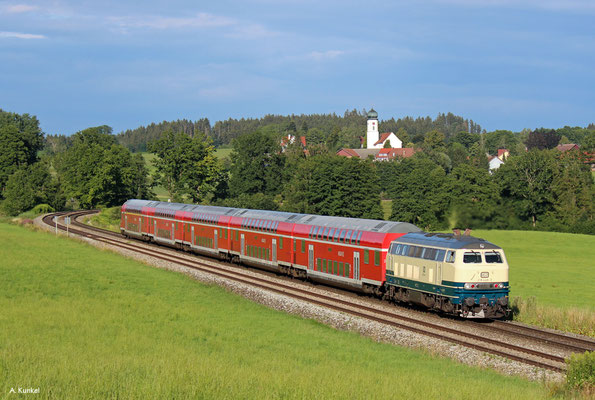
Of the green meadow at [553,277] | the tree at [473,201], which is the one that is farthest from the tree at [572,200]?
the tree at [473,201]

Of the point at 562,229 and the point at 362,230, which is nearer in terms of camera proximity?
the point at 362,230

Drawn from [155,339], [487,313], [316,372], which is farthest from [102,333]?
[487,313]

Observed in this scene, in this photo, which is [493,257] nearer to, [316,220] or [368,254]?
[368,254]

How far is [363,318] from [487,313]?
211 inches

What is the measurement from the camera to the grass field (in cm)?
1353

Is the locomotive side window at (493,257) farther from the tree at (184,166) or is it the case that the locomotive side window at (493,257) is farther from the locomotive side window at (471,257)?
the tree at (184,166)

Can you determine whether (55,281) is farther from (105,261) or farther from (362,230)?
(362,230)

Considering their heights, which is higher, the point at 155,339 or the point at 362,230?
the point at 362,230

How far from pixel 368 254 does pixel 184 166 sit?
98.7 metres

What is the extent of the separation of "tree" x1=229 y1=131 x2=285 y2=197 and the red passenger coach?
7409cm

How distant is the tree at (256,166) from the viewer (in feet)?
456

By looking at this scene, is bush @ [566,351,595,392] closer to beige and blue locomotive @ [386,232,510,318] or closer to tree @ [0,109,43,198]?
beige and blue locomotive @ [386,232,510,318]

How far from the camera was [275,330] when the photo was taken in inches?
992

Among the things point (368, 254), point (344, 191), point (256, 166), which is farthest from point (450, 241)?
point (256, 166)
